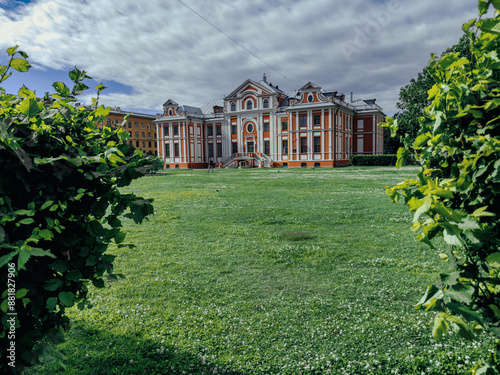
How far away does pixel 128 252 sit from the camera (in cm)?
700

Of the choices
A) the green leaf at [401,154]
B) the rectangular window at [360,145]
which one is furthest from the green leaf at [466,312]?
the rectangular window at [360,145]

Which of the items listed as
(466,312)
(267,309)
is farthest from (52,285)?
(267,309)

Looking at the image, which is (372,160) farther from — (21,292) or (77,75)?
(21,292)

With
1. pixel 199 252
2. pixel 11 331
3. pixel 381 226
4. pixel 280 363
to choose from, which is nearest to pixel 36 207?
pixel 11 331

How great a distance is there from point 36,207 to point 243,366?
97.3 inches

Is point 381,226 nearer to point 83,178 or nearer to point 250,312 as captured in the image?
point 250,312

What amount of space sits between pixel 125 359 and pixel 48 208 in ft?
7.02

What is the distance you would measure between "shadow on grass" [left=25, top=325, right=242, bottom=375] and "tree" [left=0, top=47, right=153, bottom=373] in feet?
4.06

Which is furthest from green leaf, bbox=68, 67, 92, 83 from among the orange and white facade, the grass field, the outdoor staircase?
the outdoor staircase

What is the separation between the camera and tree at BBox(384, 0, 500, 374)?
1.59m

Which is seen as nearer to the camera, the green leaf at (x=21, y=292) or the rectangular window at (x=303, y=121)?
the green leaf at (x=21, y=292)

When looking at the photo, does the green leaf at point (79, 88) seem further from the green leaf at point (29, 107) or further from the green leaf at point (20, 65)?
the green leaf at point (29, 107)

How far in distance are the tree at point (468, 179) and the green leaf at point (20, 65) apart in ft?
8.44

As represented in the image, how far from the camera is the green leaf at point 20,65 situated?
211cm
